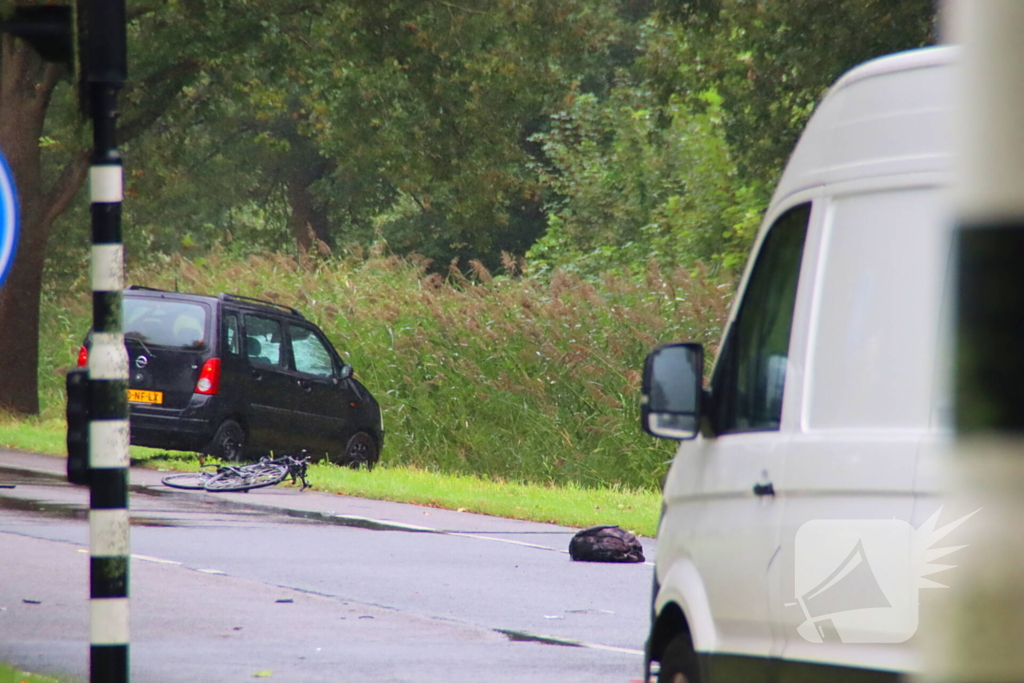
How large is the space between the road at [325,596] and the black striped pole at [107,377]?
65.5 inches

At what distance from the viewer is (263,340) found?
1880 cm

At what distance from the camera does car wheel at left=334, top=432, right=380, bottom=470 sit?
19875 millimetres

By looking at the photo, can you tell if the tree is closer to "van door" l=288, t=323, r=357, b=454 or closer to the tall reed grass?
the tall reed grass

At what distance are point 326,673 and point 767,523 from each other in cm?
413

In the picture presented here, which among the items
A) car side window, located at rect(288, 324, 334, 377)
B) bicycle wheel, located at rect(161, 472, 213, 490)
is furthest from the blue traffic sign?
car side window, located at rect(288, 324, 334, 377)

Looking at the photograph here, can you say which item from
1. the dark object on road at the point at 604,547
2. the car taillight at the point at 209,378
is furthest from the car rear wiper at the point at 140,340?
the dark object on road at the point at 604,547

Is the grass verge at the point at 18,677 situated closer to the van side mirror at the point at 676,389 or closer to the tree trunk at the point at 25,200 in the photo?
the van side mirror at the point at 676,389

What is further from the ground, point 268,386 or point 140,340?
point 140,340

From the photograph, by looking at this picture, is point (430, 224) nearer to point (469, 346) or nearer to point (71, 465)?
point (469, 346)

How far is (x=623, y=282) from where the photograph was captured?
20.5 meters

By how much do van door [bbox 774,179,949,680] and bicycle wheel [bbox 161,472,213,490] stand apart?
42.8 feet

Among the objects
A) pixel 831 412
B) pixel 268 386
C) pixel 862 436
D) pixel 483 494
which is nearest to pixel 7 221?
pixel 831 412

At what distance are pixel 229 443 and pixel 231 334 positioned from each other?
1275 mm

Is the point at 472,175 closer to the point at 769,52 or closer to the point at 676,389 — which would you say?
the point at 769,52
